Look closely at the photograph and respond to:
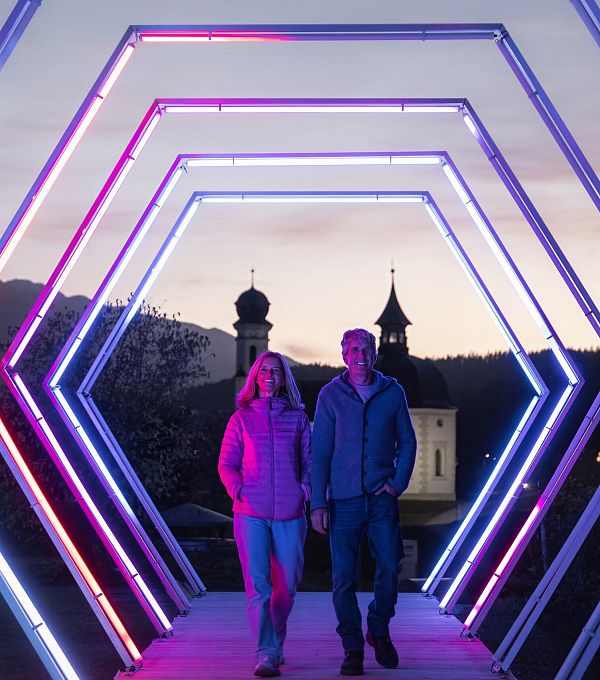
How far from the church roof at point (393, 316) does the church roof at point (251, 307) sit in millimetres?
7837

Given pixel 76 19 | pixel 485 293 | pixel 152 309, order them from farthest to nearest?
pixel 152 309 → pixel 485 293 → pixel 76 19

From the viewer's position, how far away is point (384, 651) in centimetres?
783

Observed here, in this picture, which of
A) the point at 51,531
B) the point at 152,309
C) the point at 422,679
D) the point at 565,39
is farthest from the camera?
the point at 152,309

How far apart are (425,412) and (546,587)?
8087cm

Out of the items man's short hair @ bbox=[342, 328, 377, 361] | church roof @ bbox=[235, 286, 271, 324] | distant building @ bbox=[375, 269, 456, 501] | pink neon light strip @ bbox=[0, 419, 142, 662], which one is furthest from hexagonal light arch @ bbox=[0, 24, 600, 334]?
church roof @ bbox=[235, 286, 271, 324]

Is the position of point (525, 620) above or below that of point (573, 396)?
below

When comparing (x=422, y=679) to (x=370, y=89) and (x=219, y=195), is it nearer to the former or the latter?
(x=370, y=89)

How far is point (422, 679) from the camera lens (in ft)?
24.6

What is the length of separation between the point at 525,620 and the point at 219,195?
18.5 feet

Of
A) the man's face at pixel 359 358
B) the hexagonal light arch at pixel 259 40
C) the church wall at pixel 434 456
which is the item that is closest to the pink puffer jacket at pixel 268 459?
the man's face at pixel 359 358

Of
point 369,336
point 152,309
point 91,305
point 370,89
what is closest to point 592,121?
point 370,89

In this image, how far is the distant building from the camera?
8675 centimetres

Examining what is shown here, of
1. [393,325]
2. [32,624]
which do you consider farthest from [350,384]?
[393,325]

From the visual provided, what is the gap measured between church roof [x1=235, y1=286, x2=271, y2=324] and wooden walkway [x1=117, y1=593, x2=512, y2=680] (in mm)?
79740
